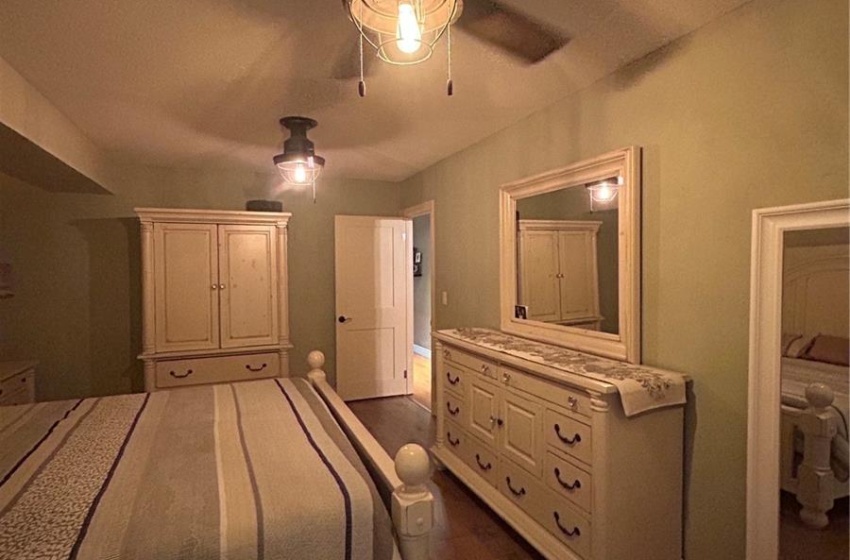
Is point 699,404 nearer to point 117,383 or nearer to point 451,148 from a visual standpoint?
point 451,148

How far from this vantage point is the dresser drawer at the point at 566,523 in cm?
192

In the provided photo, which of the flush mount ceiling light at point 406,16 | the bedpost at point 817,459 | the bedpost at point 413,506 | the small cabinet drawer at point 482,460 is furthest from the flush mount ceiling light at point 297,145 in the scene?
the bedpost at point 817,459

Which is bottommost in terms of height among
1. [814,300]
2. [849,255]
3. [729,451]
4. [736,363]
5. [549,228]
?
[729,451]

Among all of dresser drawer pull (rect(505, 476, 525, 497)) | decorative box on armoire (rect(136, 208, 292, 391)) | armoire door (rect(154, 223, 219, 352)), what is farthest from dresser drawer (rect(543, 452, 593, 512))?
armoire door (rect(154, 223, 219, 352))

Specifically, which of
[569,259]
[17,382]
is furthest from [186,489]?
[17,382]

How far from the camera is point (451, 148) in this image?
360 cm

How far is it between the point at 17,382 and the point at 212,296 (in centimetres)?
137

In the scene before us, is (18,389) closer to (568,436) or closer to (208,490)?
(208,490)

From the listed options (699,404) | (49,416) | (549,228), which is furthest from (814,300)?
(49,416)

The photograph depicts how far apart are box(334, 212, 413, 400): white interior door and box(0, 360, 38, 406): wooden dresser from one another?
2.41 meters

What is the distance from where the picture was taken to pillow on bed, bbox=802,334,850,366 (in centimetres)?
142

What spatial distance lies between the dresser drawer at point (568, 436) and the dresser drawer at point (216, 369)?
2605 mm

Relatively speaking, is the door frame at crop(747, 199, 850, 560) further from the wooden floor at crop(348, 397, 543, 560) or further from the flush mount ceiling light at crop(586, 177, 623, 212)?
the wooden floor at crop(348, 397, 543, 560)

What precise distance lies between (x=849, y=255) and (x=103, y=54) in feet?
9.44
